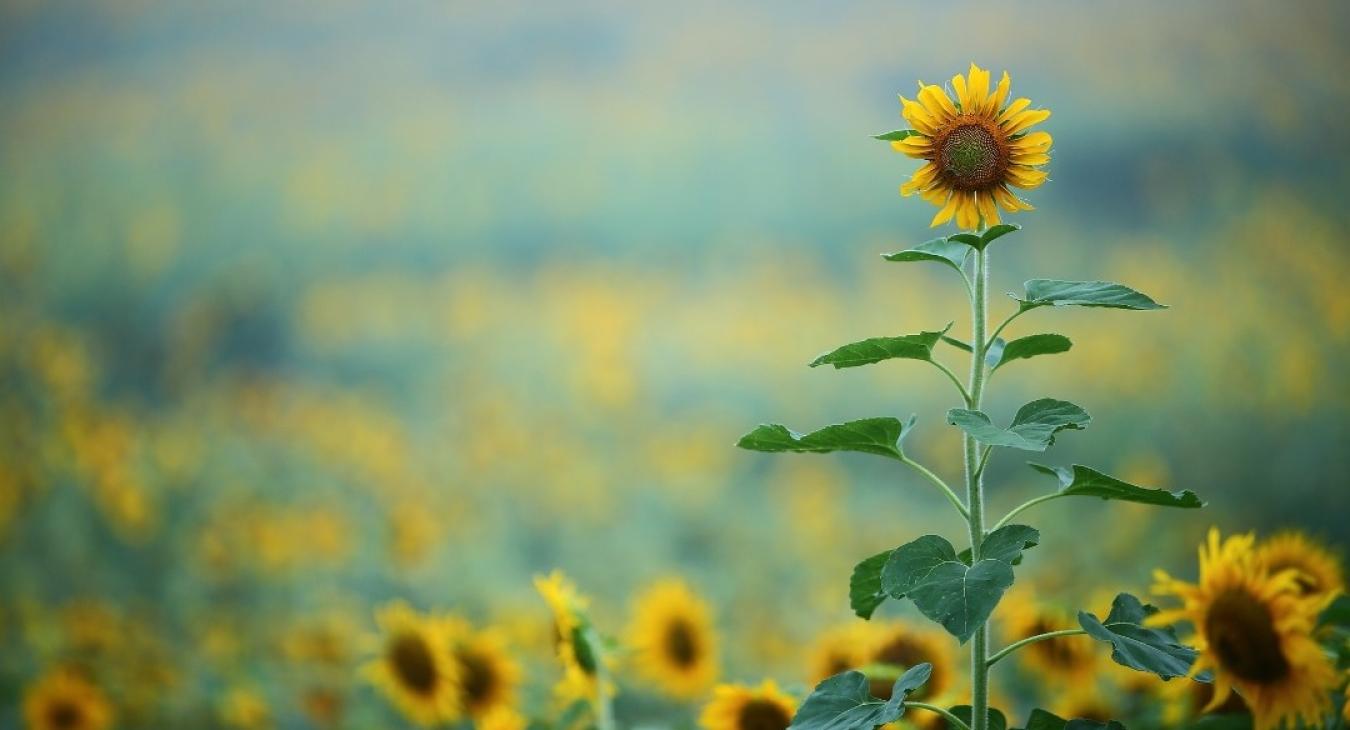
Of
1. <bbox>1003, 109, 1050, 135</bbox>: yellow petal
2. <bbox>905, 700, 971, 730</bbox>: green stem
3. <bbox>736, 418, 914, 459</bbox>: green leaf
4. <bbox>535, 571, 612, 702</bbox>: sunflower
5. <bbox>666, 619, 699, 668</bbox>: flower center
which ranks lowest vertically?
<bbox>666, 619, 699, 668</bbox>: flower center

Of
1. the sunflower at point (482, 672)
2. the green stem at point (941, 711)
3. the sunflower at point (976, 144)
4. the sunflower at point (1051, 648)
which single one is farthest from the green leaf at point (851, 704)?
the sunflower at point (482, 672)

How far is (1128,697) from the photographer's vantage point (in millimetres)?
1006

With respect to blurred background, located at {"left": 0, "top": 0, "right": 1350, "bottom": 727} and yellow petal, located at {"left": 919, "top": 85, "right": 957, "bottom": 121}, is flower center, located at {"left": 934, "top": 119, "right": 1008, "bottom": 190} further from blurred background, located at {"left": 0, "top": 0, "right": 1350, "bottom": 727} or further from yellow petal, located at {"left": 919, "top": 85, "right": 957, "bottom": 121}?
blurred background, located at {"left": 0, "top": 0, "right": 1350, "bottom": 727}

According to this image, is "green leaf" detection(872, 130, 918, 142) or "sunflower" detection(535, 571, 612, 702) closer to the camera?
"green leaf" detection(872, 130, 918, 142)

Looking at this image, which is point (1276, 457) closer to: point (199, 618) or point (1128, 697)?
point (1128, 697)

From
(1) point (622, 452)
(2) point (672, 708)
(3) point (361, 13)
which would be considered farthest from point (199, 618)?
(3) point (361, 13)

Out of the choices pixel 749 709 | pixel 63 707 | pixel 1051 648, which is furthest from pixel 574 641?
pixel 63 707

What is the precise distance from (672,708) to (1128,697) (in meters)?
0.63

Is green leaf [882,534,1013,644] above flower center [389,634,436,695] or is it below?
above

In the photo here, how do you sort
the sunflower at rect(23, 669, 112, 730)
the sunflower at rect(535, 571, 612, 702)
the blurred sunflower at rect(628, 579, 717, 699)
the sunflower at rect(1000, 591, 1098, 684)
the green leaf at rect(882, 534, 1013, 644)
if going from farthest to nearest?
1. the sunflower at rect(23, 669, 112, 730)
2. the blurred sunflower at rect(628, 579, 717, 699)
3. the sunflower at rect(1000, 591, 1098, 684)
4. the sunflower at rect(535, 571, 612, 702)
5. the green leaf at rect(882, 534, 1013, 644)

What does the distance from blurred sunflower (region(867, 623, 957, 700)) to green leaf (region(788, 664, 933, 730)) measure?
230 millimetres

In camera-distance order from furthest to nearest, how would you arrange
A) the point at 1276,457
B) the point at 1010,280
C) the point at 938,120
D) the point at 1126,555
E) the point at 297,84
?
the point at 297,84
the point at 1010,280
the point at 1276,457
the point at 1126,555
the point at 938,120

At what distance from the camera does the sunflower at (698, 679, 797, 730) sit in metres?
0.76

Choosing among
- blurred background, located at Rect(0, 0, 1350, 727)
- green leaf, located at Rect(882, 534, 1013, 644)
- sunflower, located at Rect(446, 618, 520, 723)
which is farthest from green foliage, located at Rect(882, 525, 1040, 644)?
blurred background, located at Rect(0, 0, 1350, 727)
